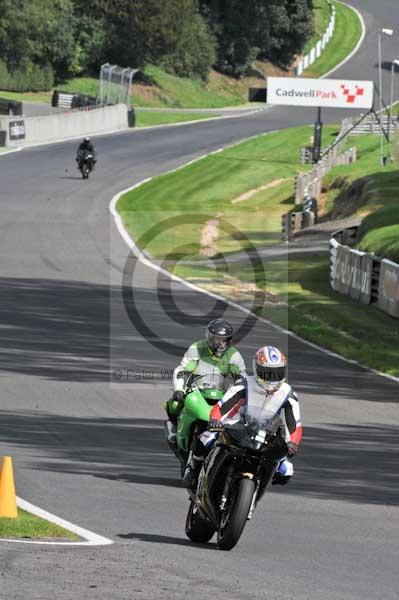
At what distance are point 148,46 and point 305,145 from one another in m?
27.4

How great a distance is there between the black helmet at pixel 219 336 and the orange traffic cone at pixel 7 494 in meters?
2.60

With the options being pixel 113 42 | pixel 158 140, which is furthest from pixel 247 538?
pixel 113 42

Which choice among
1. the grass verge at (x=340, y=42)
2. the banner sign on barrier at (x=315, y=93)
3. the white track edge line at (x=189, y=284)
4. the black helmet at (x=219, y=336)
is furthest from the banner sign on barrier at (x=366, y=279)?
the grass verge at (x=340, y=42)

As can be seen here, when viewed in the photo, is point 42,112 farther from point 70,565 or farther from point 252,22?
point 70,565

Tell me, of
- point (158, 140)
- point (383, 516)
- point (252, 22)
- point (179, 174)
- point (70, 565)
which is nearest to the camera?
point (70, 565)

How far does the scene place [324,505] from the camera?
14180mm

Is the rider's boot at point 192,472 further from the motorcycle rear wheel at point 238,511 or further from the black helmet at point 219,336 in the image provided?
the black helmet at point 219,336

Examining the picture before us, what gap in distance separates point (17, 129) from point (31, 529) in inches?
2244

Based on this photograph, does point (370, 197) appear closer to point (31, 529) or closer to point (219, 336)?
point (219, 336)

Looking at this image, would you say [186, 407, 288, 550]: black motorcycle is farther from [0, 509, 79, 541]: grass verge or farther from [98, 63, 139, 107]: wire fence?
[98, 63, 139, 107]: wire fence

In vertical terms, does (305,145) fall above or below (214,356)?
below

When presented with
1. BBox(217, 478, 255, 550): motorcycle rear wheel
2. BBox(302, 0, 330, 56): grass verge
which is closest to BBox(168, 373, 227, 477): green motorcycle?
BBox(217, 478, 255, 550): motorcycle rear wheel

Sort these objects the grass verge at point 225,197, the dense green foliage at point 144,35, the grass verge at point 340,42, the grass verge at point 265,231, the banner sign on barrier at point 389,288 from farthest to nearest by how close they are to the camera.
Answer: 1. the grass verge at point 340,42
2. the dense green foliage at point 144,35
3. the grass verge at point 225,197
4. the banner sign on barrier at point 389,288
5. the grass verge at point 265,231

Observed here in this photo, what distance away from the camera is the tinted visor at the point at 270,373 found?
1162 centimetres
